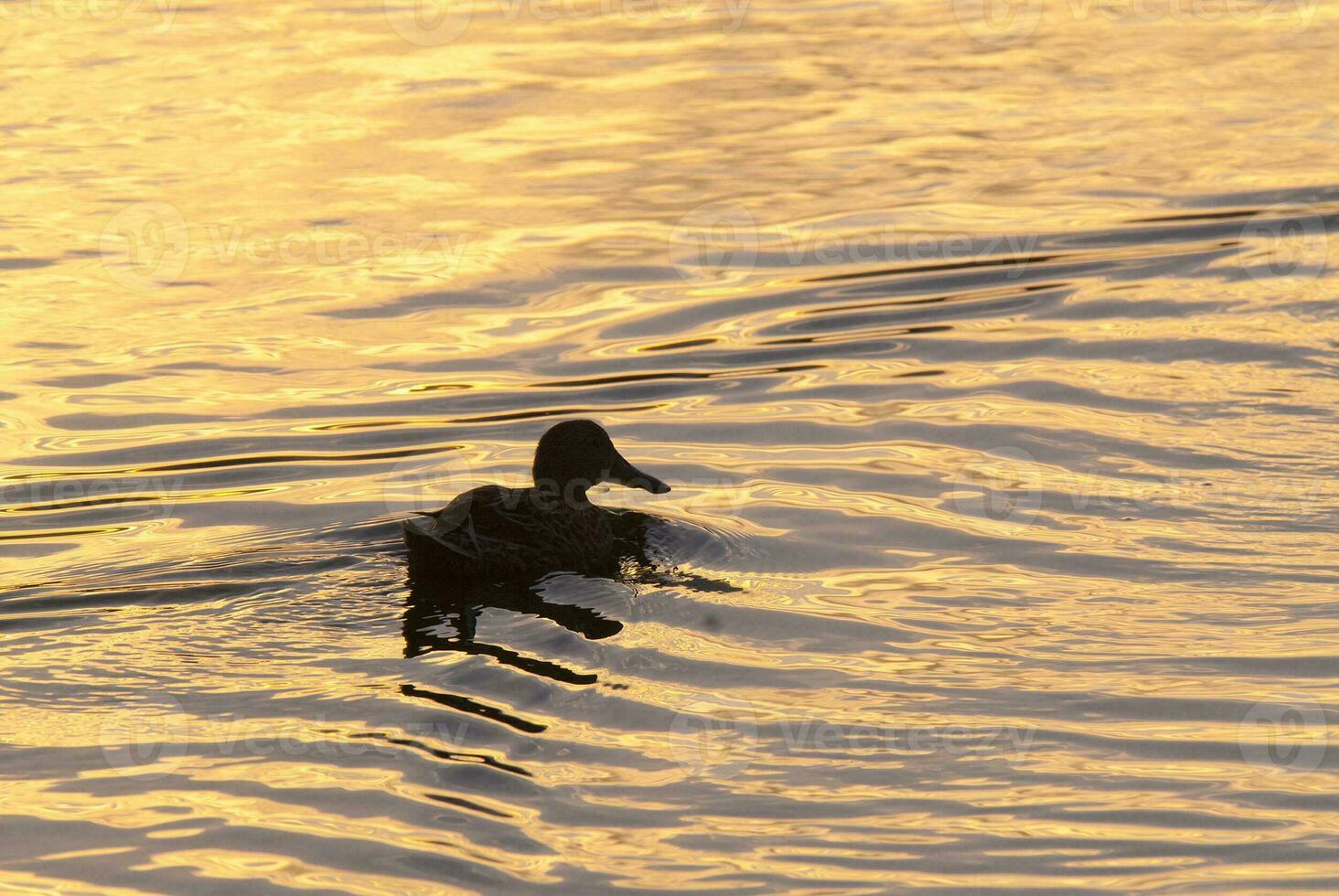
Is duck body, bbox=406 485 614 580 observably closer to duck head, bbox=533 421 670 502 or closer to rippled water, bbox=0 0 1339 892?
rippled water, bbox=0 0 1339 892

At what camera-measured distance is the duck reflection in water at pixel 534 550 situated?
348 inches

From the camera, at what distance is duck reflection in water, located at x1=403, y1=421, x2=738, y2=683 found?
8836mm

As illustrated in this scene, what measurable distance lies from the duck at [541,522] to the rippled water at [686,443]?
8.8 inches

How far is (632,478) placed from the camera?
34.5ft

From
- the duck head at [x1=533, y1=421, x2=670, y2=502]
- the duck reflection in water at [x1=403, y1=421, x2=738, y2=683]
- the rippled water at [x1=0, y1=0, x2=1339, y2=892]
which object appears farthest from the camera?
the duck head at [x1=533, y1=421, x2=670, y2=502]

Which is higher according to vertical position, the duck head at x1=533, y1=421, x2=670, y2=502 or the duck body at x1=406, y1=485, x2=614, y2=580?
the duck head at x1=533, y1=421, x2=670, y2=502

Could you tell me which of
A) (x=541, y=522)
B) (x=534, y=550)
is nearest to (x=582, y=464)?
(x=541, y=522)

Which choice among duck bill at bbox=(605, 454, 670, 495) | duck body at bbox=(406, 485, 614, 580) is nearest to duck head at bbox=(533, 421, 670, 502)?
duck bill at bbox=(605, 454, 670, 495)

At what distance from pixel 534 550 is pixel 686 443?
2.45 metres

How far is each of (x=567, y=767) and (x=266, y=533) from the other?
11.1 ft

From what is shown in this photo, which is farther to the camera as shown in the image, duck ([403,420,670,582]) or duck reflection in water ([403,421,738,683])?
duck ([403,420,670,582])

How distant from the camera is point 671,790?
7234 millimetres

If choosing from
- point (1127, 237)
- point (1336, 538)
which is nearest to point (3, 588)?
point (1336, 538)

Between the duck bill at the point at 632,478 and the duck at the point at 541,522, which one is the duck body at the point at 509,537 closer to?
the duck at the point at 541,522
